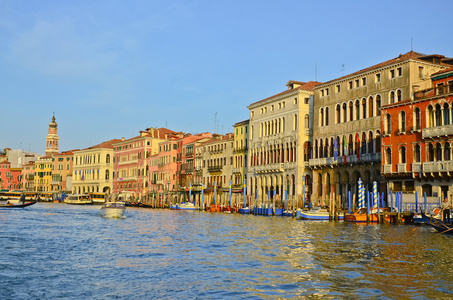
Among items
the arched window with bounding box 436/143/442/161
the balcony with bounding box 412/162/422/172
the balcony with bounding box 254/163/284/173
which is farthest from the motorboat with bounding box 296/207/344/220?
the balcony with bounding box 254/163/284/173

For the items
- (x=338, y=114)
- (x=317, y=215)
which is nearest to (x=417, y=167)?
(x=317, y=215)

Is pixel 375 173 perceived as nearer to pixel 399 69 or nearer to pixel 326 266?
pixel 399 69

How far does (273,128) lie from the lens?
182ft

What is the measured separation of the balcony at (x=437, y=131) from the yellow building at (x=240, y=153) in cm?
2970

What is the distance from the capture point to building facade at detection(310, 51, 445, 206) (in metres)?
39.4

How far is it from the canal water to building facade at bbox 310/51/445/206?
19.2m

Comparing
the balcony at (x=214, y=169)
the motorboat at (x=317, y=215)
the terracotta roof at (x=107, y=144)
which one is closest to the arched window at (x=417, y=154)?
the motorboat at (x=317, y=215)

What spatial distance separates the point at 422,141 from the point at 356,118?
32.8 feet

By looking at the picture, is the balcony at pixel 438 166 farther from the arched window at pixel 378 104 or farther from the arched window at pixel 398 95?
the arched window at pixel 378 104

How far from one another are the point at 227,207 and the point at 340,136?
46.9 ft

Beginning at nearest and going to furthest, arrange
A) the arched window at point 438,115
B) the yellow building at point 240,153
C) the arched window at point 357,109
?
1. the arched window at point 438,115
2. the arched window at point 357,109
3. the yellow building at point 240,153

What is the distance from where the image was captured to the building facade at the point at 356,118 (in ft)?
129

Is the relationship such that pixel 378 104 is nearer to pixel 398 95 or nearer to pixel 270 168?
pixel 398 95

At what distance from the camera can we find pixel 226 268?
46.0ft
